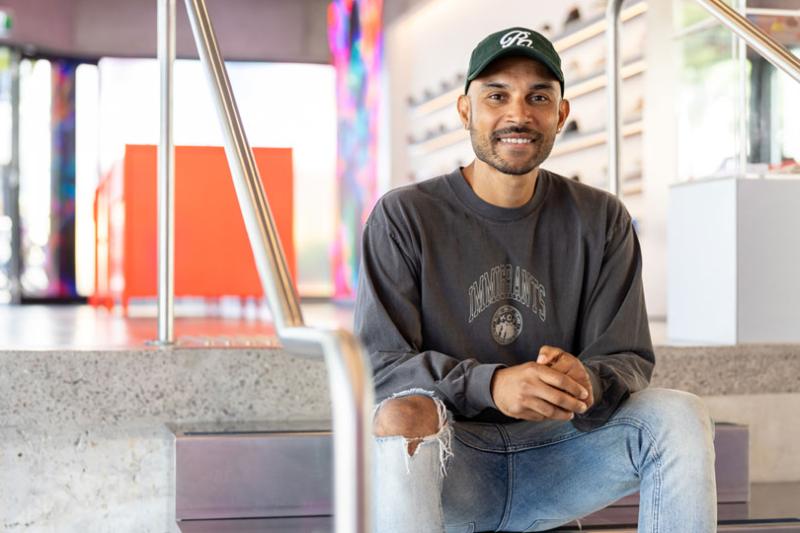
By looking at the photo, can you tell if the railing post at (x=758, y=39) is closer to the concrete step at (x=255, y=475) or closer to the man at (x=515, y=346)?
the man at (x=515, y=346)

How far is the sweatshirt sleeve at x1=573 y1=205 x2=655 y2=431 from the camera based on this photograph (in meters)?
1.63

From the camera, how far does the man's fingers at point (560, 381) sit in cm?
146

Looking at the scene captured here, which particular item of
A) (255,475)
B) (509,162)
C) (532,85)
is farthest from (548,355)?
(255,475)

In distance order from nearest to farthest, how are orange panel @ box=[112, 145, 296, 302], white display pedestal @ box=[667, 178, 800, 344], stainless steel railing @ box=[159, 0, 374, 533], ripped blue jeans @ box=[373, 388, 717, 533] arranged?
stainless steel railing @ box=[159, 0, 374, 533]
ripped blue jeans @ box=[373, 388, 717, 533]
white display pedestal @ box=[667, 178, 800, 344]
orange panel @ box=[112, 145, 296, 302]

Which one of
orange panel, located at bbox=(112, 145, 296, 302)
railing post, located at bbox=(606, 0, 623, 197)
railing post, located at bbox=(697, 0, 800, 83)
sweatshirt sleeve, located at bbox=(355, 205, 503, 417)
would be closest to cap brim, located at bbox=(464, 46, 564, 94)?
sweatshirt sleeve, located at bbox=(355, 205, 503, 417)

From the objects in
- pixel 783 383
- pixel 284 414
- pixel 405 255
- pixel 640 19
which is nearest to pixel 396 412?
pixel 405 255

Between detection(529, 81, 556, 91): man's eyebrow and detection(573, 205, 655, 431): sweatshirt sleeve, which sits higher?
detection(529, 81, 556, 91): man's eyebrow

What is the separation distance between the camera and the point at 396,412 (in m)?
1.46

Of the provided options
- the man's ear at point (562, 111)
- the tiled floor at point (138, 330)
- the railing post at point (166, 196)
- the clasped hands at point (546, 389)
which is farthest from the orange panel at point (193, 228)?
the clasped hands at point (546, 389)

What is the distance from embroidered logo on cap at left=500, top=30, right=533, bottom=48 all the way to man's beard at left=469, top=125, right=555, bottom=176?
0.12 metres

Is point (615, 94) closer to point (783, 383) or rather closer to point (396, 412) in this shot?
point (783, 383)

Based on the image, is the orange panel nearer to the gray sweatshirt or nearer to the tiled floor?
the tiled floor

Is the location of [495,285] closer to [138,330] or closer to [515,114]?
[515,114]

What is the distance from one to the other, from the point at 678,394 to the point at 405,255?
441 millimetres
